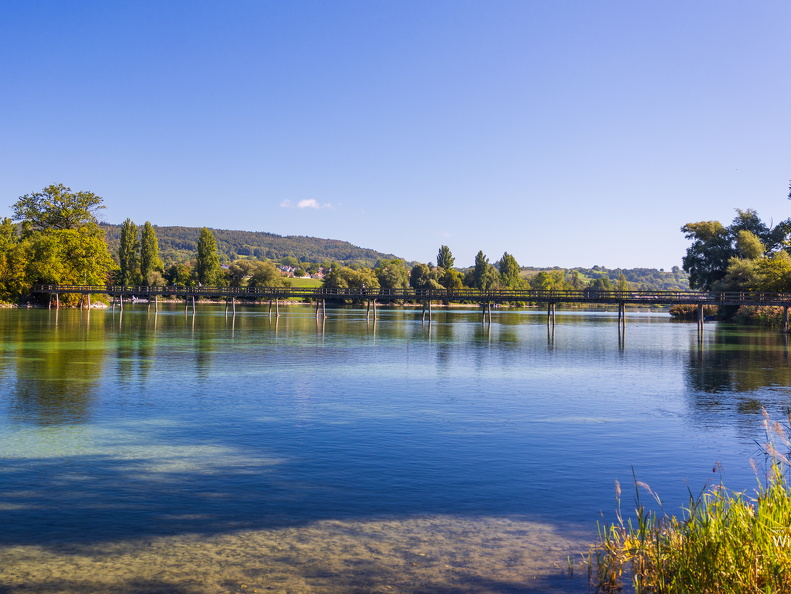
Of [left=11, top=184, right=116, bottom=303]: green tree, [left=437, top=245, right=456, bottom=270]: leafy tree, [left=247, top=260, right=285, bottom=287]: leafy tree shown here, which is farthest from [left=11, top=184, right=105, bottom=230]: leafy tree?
[left=437, top=245, right=456, bottom=270]: leafy tree

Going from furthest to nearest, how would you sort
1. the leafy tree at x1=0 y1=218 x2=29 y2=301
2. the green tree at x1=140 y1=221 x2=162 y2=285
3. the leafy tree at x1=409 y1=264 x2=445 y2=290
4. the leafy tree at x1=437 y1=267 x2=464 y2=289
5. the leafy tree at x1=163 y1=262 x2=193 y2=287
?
the leafy tree at x1=437 y1=267 x2=464 y2=289 < the leafy tree at x1=409 y1=264 x2=445 y2=290 < the leafy tree at x1=163 y1=262 x2=193 y2=287 < the green tree at x1=140 y1=221 x2=162 y2=285 < the leafy tree at x1=0 y1=218 x2=29 y2=301

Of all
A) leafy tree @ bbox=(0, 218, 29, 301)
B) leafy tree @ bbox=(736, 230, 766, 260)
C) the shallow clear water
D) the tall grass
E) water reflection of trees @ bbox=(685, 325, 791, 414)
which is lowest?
the shallow clear water

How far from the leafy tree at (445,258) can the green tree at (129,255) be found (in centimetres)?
7948

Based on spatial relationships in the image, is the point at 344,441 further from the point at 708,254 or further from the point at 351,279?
the point at 351,279

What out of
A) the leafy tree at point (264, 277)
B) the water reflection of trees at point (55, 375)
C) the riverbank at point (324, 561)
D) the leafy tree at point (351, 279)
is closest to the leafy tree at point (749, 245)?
the leafy tree at point (351, 279)

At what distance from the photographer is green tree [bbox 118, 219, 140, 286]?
141000 millimetres

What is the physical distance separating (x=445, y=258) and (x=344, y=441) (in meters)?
170

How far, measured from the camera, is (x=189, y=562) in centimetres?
920

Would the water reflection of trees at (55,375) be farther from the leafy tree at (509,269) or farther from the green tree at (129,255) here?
the leafy tree at (509,269)

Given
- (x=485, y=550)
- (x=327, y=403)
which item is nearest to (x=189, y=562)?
(x=485, y=550)

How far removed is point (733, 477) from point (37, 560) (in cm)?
1281

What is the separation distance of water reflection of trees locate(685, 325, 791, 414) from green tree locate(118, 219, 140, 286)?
118 meters

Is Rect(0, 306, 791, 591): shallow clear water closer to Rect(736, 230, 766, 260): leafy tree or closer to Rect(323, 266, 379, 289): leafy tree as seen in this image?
Rect(736, 230, 766, 260): leafy tree

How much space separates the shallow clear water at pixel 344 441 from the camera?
11352 mm
